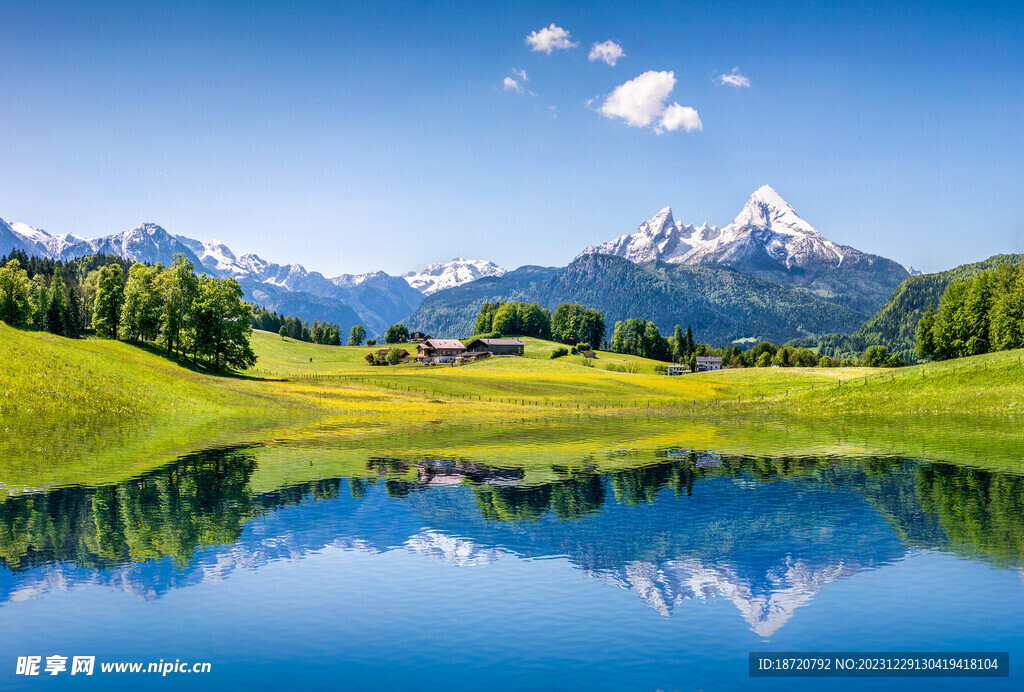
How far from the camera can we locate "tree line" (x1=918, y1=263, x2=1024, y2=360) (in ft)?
373

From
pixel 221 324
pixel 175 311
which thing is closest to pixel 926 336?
pixel 221 324

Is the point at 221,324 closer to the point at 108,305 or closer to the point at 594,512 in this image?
the point at 108,305

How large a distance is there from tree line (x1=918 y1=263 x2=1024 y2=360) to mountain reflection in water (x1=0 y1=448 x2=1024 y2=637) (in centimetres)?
9639

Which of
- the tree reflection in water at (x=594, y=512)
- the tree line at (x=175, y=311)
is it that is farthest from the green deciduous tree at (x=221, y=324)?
the tree reflection in water at (x=594, y=512)

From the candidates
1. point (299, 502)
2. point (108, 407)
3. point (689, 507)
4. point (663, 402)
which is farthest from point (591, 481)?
point (663, 402)

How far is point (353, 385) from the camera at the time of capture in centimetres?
10888

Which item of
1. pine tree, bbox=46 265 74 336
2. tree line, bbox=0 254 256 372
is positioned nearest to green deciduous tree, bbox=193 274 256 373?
tree line, bbox=0 254 256 372

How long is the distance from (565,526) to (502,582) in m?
6.57

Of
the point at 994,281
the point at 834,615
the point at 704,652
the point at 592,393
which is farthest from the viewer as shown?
the point at 994,281

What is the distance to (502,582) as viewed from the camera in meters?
20.3

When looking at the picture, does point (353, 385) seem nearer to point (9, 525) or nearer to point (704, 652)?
point (9, 525)

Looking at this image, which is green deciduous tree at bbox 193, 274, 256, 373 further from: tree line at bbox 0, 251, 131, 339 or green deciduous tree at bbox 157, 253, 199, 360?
tree line at bbox 0, 251, 131, 339

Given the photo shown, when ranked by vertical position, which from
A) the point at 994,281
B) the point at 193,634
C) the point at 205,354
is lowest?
the point at 193,634

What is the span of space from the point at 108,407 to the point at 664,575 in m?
64.4
